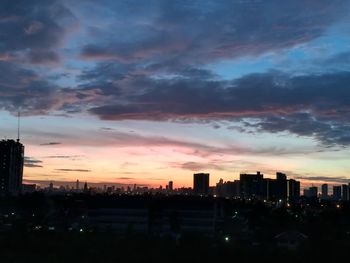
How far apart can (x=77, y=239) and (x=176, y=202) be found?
1464 inches

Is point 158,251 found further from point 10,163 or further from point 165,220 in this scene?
point 10,163

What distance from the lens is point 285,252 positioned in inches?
335

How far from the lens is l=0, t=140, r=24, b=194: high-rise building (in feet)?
267

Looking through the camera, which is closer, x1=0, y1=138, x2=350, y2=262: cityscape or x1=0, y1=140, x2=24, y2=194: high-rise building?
x1=0, y1=138, x2=350, y2=262: cityscape

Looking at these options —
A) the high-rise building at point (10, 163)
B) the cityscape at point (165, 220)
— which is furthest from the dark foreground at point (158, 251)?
the high-rise building at point (10, 163)

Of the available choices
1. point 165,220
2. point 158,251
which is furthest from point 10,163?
point 158,251

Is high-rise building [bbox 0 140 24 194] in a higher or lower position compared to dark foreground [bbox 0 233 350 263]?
higher

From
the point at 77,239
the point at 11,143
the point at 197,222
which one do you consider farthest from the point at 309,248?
the point at 11,143

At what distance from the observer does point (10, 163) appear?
3246 inches

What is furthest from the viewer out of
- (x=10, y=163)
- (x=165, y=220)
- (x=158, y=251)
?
(x=10, y=163)

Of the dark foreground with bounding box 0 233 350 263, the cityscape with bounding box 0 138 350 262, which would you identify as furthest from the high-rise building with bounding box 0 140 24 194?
the dark foreground with bounding box 0 233 350 263

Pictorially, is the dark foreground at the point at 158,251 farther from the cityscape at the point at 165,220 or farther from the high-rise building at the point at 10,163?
the high-rise building at the point at 10,163

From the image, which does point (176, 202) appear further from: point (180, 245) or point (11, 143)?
point (11, 143)

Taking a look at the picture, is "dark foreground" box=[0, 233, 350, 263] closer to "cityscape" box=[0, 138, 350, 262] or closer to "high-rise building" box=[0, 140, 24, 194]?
"cityscape" box=[0, 138, 350, 262]
